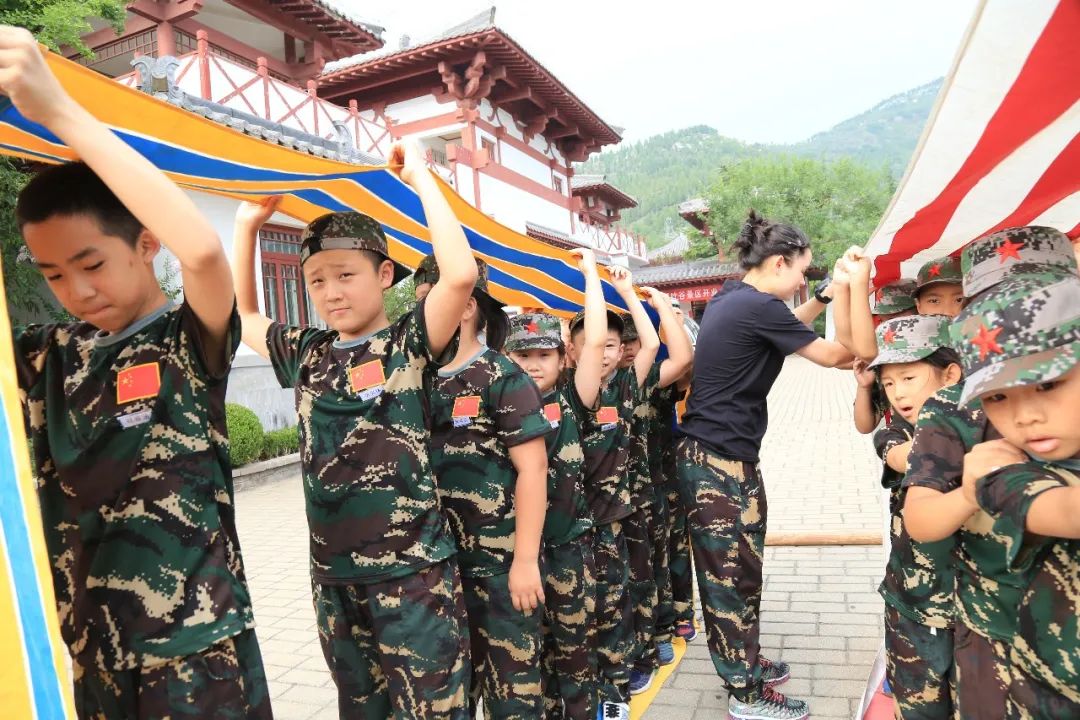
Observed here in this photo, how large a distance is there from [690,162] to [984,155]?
140 metres

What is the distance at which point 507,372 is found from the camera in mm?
2543

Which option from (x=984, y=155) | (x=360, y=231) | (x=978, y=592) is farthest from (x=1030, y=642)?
(x=360, y=231)

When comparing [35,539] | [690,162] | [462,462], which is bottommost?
[462,462]

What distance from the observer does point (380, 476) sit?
6.62 ft

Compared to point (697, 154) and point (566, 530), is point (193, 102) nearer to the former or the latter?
point (566, 530)

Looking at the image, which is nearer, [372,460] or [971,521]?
[971,521]

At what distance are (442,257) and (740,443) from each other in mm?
1816

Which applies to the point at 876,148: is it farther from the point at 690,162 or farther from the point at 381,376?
the point at 381,376

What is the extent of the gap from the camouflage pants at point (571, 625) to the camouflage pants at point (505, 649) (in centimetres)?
35

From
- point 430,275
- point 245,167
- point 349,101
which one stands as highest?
point 349,101

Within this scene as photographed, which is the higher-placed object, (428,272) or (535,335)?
(428,272)

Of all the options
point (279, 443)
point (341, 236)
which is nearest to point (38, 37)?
point (279, 443)

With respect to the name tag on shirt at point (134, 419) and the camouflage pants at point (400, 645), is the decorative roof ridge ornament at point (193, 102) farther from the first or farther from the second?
the name tag on shirt at point (134, 419)

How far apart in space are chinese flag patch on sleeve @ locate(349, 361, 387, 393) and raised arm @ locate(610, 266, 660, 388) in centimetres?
165
